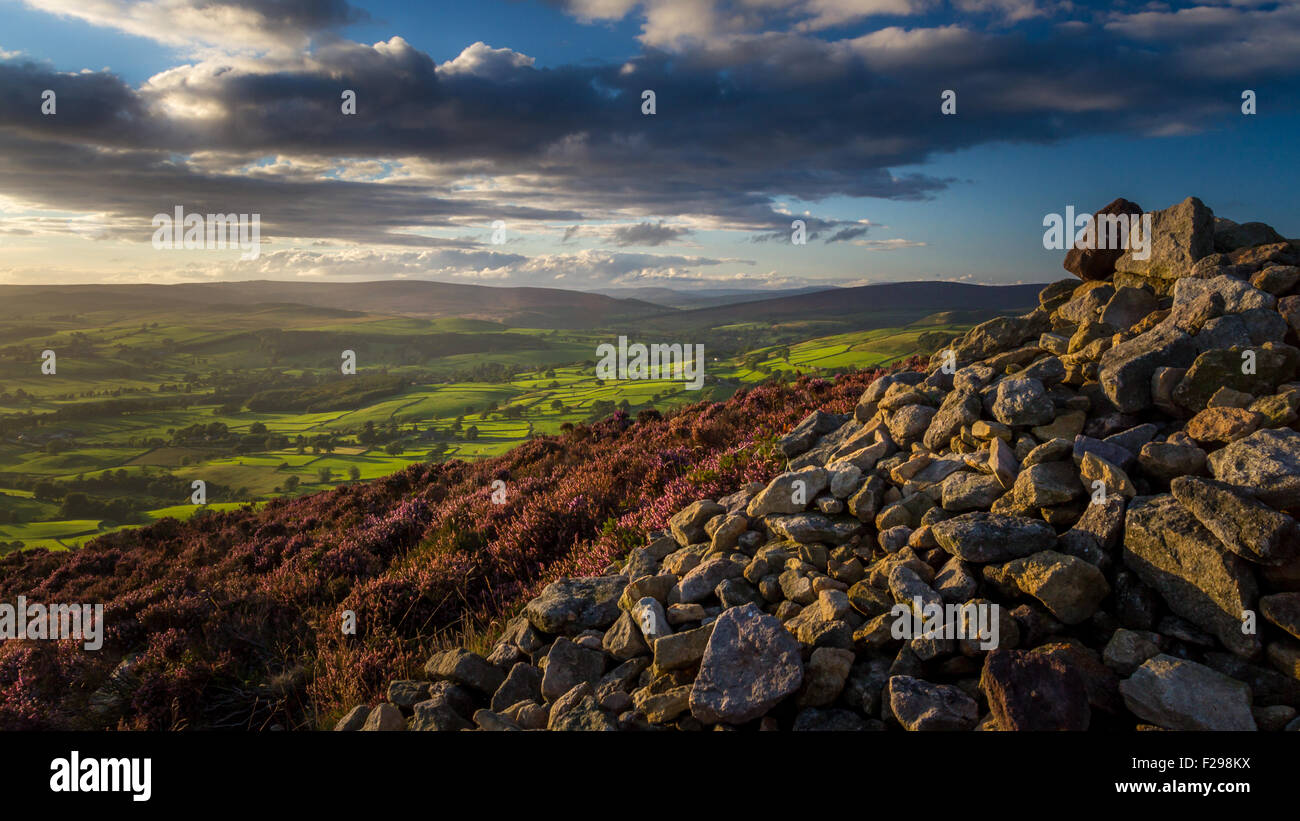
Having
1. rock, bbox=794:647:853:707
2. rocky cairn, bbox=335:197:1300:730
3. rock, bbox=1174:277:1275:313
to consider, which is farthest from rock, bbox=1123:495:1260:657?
rock, bbox=1174:277:1275:313

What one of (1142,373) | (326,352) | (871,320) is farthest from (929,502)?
(326,352)

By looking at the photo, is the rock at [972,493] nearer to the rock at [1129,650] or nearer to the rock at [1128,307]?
the rock at [1129,650]

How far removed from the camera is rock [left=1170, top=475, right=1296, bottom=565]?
3.56 meters

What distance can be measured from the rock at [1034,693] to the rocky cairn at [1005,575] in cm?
1

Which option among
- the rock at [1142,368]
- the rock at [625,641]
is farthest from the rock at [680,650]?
the rock at [1142,368]

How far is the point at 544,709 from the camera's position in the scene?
421 cm

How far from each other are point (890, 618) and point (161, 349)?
6715 inches

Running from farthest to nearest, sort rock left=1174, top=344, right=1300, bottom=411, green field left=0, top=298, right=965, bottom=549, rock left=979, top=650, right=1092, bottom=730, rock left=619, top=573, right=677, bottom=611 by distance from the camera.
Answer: green field left=0, top=298, right=965, bottom=549 < rock left=619, top=573, right=677, bottom=611 < rock left=1174, top=344, right=1300, bottom=411 < rock left=979, top=650, right=1092, bottom=730

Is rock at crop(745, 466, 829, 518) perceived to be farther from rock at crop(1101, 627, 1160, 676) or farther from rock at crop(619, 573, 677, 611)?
rock at crop(1101, 627, 1160, 676)

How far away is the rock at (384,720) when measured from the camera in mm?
4203

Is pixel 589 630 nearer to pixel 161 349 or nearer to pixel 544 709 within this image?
pixel 544 709

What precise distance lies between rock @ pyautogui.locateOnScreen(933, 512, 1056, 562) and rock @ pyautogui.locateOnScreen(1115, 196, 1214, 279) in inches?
199

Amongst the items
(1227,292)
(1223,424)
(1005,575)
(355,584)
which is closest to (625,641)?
(1005,575)

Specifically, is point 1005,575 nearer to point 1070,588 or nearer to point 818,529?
point 1070,588
